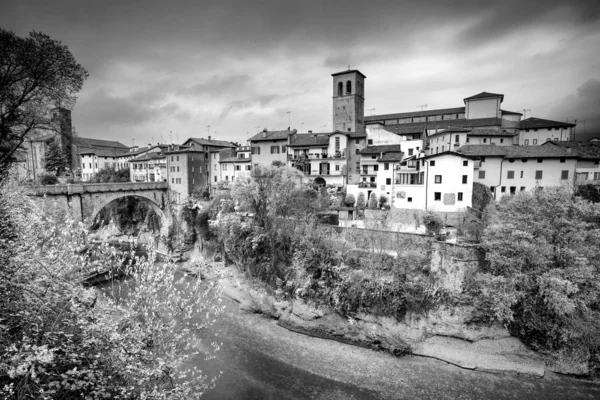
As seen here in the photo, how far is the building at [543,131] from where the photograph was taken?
1839 inches

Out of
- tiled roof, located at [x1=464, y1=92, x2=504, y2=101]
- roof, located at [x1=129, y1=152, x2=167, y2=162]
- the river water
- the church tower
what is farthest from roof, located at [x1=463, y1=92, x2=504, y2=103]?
roof, located at [x1=129, y1=152, x2=167, y2=162]

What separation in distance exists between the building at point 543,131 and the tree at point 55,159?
77887mm

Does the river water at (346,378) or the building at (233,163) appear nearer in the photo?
the river water at (346,378)

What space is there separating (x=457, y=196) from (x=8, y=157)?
33.7m

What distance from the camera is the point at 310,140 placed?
4309 centimetres

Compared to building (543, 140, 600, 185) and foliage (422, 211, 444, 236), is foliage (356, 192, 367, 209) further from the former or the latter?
building (543, 140, 600, 185)

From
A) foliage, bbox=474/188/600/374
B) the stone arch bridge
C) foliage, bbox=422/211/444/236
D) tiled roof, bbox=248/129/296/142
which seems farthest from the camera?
tiled roof, bbox=248/129/296/142

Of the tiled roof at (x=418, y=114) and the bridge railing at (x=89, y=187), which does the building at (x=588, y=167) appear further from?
the bridge railing at (x=89, y=187)

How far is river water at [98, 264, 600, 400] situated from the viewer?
15562 millimetres

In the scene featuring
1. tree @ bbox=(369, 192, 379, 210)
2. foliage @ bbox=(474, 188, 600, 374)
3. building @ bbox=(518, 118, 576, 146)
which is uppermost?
building @ bbox=(518, 118, 576, 146)

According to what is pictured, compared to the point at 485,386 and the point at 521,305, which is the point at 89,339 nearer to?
the point at 485,386

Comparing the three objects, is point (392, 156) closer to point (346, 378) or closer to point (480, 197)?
point (480, 197)

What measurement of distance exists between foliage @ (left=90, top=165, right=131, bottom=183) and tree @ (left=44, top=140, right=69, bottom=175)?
25.7ft

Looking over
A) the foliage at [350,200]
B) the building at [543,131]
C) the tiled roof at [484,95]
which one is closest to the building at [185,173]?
the foliage at [350,200]
